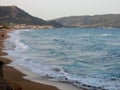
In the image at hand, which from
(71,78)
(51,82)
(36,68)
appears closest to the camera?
(51,82)

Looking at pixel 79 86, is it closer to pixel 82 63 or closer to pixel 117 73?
pixel 117 73

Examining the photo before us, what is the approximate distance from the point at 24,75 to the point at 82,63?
22.6 ft

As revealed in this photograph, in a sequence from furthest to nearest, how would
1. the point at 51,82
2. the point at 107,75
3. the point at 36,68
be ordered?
1. the point at 36,68
2. the point at 107,75
3. the point at 51,82

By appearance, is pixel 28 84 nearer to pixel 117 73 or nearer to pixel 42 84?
pixel 42 84

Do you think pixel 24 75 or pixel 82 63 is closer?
pixel 24 75

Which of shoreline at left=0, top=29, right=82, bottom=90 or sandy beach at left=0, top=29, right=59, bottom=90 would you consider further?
shoreline at left=0, top=29, right=82, bottom=90

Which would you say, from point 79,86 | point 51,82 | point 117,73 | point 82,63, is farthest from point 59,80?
point 82,63

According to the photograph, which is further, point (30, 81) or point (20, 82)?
point (30, 81)

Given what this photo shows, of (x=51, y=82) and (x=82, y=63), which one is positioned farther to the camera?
(x=82, y=63)

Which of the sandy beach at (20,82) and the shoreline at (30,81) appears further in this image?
the shoreline at (30,81)

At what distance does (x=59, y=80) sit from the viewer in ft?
50.5

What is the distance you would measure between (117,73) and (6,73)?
18.7 feet

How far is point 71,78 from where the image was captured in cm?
1622

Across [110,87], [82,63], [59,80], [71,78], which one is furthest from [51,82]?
[82,63]
